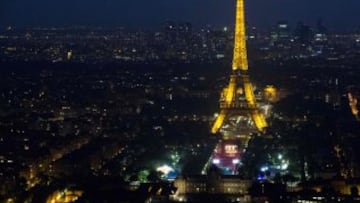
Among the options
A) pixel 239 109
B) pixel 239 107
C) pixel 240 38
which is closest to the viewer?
→ pixel 239 109

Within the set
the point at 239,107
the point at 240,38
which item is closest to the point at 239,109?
the point at 239,107

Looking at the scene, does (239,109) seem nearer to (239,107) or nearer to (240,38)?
(239,107)

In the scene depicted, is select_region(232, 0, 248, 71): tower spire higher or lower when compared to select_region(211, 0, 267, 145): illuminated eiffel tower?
higher

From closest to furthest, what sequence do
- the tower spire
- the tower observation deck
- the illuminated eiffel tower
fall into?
the tower observation deck
the illuminated eiffel tower
the tower spire

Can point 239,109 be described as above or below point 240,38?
below

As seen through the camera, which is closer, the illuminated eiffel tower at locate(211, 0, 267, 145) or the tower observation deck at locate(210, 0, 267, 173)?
the tower observation deck at locate(210, 0, 267, 173)

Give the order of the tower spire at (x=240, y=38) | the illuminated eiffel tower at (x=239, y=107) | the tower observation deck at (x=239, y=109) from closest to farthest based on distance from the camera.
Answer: the tower observation deck at (x=239, y=109)
the illuminated eiffel tower at (x=239, y=107)
the tower spire at (x=240, y=38)

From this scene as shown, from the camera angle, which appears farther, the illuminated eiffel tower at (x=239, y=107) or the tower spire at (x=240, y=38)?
the tower spire at (x=240, y=38)

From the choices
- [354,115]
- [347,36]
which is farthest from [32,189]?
[347,36]

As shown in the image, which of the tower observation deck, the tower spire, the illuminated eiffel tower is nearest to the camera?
the tower observation deck
